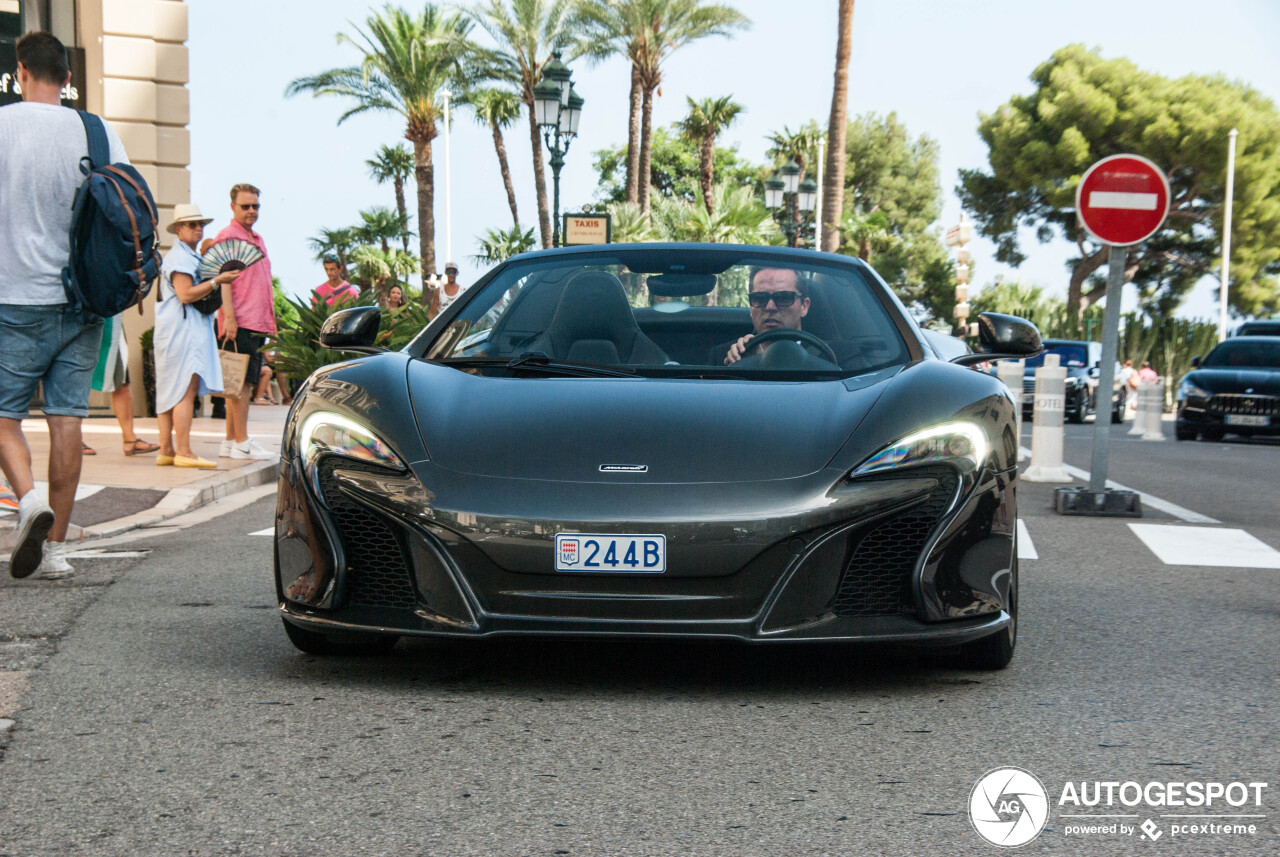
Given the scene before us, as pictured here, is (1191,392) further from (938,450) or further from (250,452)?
(938,450)

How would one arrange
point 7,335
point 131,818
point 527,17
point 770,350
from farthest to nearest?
point 527,17 < point 7,335 < point 770,350 < point 131,818

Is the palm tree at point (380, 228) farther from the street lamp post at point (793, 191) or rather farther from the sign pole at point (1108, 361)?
the sign pole at point (1108, 361)

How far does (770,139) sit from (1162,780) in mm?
65831

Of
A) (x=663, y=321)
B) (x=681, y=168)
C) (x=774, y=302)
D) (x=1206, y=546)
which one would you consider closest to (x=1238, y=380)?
(x=1206, y=546)

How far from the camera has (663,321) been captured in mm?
5664

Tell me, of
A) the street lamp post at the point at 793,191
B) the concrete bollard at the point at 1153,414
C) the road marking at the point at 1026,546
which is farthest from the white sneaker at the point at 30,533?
the street lamp post at the point at 793,191

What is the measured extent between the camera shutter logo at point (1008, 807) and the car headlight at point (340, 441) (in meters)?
1.66

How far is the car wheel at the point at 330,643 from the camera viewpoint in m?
4.36

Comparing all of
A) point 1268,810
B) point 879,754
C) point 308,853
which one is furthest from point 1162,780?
point 308,853

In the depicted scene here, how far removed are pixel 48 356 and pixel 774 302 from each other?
2.92 m

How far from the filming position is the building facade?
53.0 ft

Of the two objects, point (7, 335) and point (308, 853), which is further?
point (7, 335)

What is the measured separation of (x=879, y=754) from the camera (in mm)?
3459

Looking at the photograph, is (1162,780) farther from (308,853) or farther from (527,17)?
(527,17)
